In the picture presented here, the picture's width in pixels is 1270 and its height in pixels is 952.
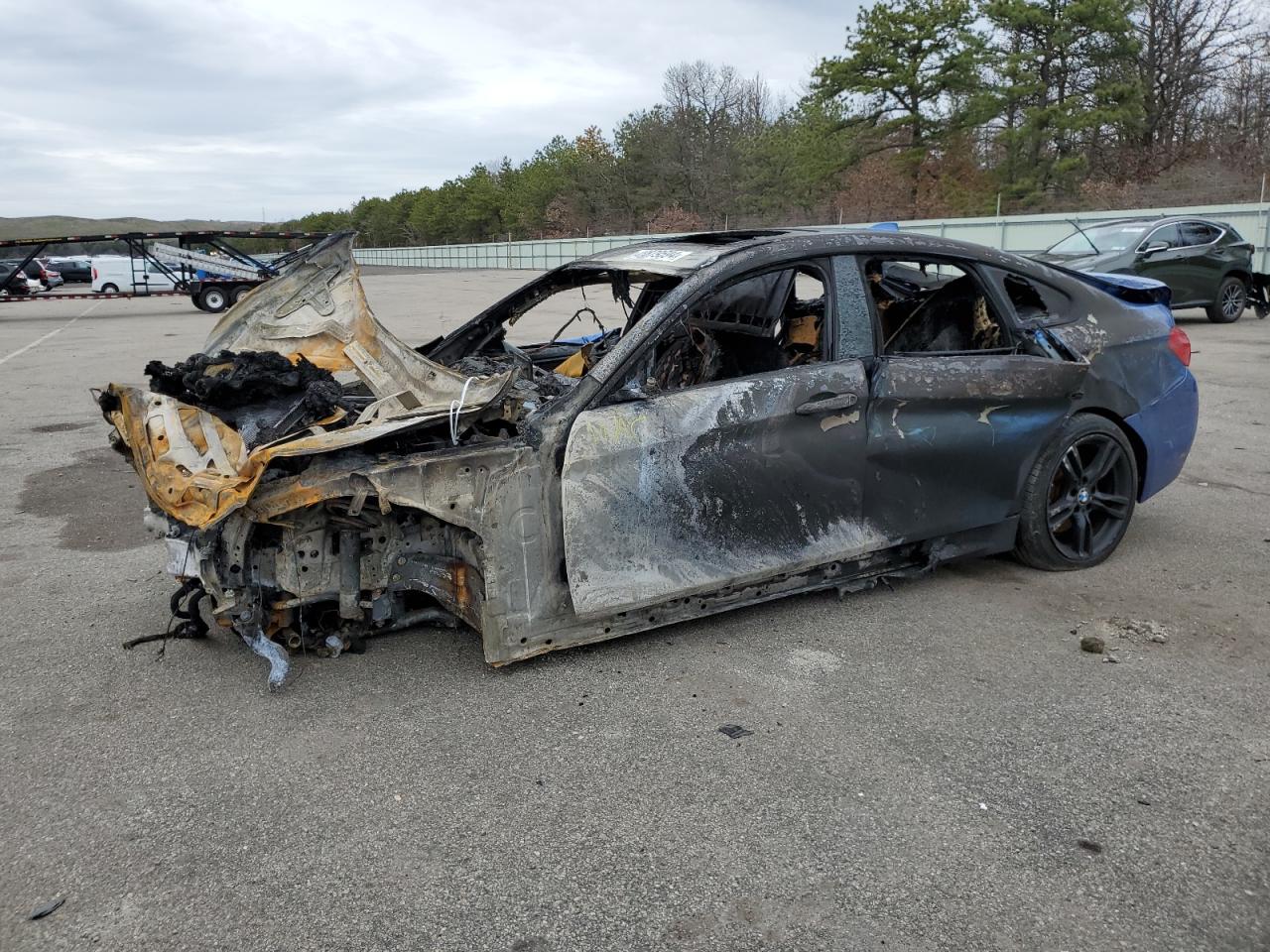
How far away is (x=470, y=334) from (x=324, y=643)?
1.96m

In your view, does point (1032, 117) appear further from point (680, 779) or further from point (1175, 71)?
point (680, 779)

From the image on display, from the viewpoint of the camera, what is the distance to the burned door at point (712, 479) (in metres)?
3.43

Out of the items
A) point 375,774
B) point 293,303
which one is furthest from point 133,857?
point 293,303

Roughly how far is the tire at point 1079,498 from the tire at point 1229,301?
1242 cm

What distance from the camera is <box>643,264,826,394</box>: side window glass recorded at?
13.3 ft

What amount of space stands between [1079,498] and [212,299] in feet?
77.3

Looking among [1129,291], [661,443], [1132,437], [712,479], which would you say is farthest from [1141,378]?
[661,443]

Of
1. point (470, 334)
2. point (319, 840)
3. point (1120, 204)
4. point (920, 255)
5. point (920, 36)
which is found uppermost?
point (920, 36)

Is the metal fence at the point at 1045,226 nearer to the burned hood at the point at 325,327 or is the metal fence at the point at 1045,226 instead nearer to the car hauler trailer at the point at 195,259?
the car hauler trailer at the point at 195,259

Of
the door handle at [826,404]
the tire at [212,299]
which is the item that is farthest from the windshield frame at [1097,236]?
the tire at [212,299]

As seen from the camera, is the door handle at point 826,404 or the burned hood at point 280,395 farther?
the door handle at point 826,404

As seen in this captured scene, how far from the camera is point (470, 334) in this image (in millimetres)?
5062

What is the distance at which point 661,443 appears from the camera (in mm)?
3496

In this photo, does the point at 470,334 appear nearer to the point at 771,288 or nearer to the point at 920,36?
→ the point at 771,288
